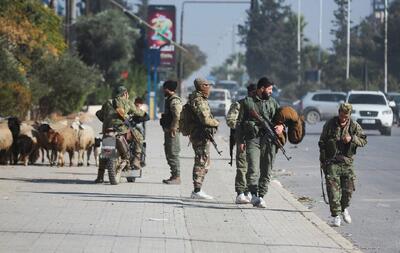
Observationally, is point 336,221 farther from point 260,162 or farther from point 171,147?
point 171,147

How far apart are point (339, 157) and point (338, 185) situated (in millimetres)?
353

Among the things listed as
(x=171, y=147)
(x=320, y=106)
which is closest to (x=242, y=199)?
(x=171, y=147)

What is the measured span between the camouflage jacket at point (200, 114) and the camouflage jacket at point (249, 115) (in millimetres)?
773

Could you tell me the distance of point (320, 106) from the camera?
204 ft

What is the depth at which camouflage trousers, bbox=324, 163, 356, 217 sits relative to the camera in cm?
1496

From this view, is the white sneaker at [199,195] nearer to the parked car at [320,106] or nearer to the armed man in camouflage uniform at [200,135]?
the armed man in camouflage uniform at [200,135]

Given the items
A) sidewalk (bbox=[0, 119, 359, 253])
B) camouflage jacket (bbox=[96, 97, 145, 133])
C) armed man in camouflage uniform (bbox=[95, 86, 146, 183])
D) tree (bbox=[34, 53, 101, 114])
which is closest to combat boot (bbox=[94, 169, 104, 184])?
armed man in camouflage uniform (bbox=[95, 86, 146, 183])

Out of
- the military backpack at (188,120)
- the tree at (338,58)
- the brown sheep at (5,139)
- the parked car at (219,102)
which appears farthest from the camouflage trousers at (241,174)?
the tree at (338,58)

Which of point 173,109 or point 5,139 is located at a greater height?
point 173,109

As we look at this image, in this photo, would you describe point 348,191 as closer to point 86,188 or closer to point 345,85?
point 86,188

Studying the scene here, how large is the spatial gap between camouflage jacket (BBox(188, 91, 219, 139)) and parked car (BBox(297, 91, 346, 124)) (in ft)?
146

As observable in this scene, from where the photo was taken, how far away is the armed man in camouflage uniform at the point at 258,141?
16453mm

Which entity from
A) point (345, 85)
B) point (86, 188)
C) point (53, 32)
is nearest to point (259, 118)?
point (86, 188)

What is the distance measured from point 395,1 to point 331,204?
98014 mm
